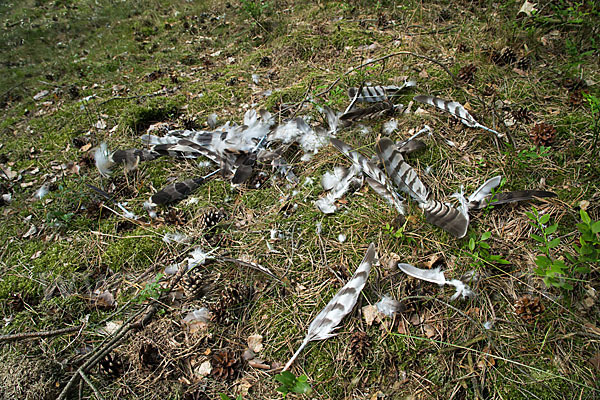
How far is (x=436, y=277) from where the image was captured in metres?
1.88

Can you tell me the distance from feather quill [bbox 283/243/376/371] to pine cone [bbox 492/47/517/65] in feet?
7.79

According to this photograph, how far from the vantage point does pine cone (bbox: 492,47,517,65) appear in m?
2.99

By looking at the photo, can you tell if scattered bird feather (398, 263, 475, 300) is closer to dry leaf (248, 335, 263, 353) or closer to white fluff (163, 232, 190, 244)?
dry leaf (248, 335, 263, 353)

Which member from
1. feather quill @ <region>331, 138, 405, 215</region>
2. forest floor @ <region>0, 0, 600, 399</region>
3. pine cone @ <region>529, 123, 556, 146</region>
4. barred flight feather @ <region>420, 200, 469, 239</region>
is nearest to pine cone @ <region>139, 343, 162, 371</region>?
forest floor @ <region>0, 0, 600, 399</region>

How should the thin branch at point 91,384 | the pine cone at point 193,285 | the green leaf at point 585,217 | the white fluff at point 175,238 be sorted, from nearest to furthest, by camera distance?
the green leaf at point 585,217
the thin branch at point 91,384
the pine cone at point 193,285
the white fluff at point 175,238

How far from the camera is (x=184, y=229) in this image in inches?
96.9

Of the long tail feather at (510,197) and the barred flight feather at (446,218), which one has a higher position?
the long tail feather at (510,197)

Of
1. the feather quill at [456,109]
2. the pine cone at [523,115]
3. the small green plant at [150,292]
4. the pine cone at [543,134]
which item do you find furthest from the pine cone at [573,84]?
the small green plant at [150,292]

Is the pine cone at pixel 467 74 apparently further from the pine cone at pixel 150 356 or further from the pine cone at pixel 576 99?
the pine cone at pixel 150 356

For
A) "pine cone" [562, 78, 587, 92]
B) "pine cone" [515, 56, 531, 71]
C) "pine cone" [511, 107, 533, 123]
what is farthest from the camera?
"pine cone" [515, 56, 531, 71]

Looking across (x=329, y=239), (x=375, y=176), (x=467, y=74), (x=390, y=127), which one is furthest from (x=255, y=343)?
(x=467, y=74)

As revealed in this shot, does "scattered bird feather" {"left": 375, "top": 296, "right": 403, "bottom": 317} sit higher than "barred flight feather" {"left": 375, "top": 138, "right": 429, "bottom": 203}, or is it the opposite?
"barred flight feather" {"left": 375, "top": 138, "right": 429, "bottom": 203}

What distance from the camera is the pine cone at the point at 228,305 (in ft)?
6.51

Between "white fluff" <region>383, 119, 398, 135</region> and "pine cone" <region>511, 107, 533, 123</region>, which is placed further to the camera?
"white fluff" <region>383, 119, 398, 135</region>
